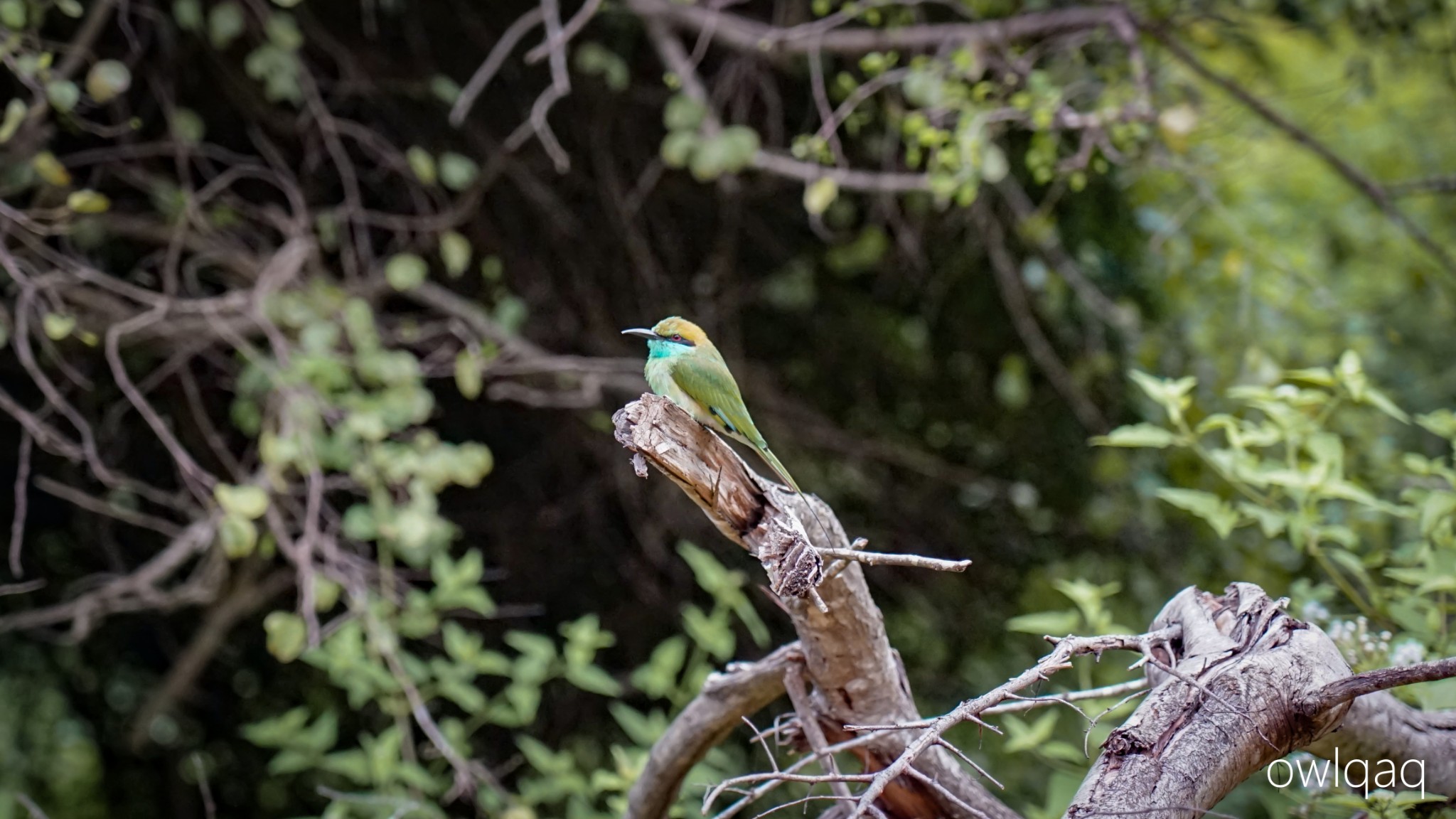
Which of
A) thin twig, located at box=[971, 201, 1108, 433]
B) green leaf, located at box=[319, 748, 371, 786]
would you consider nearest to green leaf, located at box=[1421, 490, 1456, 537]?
thin twig, located at box=[971, 201, 1108, 433]

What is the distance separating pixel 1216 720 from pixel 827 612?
22.4 inches

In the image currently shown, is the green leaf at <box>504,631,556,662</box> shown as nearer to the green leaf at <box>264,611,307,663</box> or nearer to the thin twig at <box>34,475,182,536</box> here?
the green leaf at <box>264,611,307,663</box>

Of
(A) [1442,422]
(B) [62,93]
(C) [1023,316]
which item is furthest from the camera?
(C) [1023,316]

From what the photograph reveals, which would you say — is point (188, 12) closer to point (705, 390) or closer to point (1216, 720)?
point (705, 390)

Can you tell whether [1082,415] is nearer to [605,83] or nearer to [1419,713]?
[605,83]

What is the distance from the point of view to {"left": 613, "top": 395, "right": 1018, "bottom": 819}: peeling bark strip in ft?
5.87

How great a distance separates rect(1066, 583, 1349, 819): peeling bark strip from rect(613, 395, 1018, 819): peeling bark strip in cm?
45

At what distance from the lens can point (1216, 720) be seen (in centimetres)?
149

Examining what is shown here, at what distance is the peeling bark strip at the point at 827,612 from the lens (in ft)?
5.87

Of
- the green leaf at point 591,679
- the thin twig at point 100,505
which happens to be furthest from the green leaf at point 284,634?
the green leaf at point 591,679

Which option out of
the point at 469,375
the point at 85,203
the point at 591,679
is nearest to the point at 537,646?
the point at 591,679

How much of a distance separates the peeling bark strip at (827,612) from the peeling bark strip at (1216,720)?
1.48 feet

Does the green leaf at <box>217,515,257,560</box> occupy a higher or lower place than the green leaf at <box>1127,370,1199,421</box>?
lower

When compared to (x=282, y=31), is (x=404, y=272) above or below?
below
